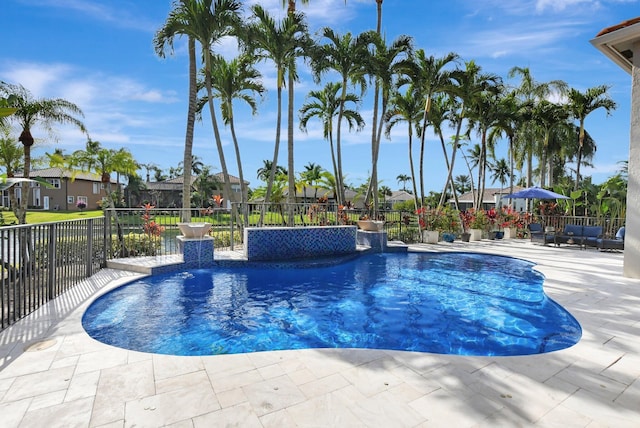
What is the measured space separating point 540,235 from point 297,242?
34.8 ft

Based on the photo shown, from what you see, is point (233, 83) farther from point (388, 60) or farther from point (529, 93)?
point (529, 93)

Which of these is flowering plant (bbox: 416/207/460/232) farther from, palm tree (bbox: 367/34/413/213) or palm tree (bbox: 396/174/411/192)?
palm tree (bbox: 396/174/411/192)

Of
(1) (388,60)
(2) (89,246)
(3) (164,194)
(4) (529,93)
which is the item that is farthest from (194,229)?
(3) (164,194)

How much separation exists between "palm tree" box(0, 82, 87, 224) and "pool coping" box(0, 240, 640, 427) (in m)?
11.4

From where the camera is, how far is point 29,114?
12.8m

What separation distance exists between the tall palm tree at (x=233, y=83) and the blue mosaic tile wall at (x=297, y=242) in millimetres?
6434

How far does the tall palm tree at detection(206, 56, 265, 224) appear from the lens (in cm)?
1644

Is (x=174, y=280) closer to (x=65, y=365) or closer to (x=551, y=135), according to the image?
(x=65, y=365)

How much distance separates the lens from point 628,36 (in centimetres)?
699

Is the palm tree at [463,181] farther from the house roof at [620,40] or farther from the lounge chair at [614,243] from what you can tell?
the house roof at [620,40]

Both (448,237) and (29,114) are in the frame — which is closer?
(29,114)

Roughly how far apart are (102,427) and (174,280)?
225 inches

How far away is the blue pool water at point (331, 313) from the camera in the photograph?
4.54 metres

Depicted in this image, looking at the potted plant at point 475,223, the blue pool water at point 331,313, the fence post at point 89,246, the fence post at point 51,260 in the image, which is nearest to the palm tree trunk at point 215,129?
the fence post at point 89,246
